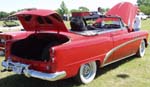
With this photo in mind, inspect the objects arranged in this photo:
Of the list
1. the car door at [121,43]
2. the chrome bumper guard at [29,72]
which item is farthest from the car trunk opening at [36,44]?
the car door at [121,43]

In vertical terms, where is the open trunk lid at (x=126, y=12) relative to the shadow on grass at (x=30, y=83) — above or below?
above

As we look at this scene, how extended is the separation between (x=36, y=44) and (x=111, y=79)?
1.89 m

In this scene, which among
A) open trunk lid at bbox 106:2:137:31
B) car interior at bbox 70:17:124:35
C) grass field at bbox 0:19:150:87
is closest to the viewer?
grass field at bbox 0:19:150:87

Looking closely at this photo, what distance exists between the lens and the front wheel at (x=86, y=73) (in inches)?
236

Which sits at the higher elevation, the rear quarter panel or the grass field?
the rear quarter panel

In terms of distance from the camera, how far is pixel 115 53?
7.04m

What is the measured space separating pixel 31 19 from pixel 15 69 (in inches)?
45.9

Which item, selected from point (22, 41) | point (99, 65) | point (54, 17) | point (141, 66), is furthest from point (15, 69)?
point (141, 66)

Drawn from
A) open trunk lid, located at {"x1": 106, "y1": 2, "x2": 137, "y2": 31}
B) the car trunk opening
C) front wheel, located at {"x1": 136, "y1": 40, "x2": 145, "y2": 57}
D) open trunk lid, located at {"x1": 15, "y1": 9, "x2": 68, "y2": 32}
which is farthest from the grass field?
open trunk lid, located at {"x1": 106, "y1": 2, "x2": 137, "y2": 31}

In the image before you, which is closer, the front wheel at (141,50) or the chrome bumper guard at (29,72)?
the chrome bumper guard at (29,72)

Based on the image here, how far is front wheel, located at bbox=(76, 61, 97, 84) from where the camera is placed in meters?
5.98

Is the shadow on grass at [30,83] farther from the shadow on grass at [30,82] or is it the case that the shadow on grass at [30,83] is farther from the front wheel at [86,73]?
the front wheel at [86,73]

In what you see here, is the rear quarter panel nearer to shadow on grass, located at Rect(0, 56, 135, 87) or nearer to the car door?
the car door

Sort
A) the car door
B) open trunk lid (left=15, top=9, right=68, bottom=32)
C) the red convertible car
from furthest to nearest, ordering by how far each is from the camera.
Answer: the car door < open trunk lid (left=15, top=9, right=68, bottom=32) < the red convertible car
